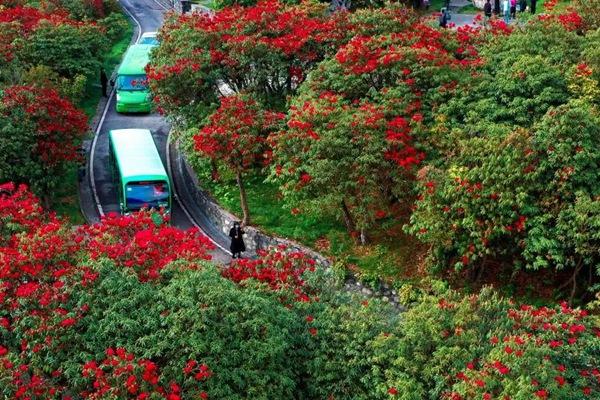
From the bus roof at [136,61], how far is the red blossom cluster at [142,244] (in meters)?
20.7

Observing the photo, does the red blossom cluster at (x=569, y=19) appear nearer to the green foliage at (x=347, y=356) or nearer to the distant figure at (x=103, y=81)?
the green foliage at (x=347, y=356)

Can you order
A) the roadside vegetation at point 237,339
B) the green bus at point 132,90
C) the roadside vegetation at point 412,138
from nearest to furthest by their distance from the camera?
the roadside vegetation at point 237,339, the roadside vegetation at point 412,138, the green bus at point 132,90

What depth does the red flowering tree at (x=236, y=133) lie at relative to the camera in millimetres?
26016

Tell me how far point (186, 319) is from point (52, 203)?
16.8 m

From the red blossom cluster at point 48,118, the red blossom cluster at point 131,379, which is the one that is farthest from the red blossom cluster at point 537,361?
the red blossom cluster at point 48,118

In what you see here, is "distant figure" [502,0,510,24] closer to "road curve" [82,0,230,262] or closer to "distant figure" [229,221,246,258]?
"road curve" [82,0,230,262]

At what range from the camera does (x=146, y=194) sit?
28.4 meters

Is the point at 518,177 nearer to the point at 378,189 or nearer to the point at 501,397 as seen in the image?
the point at 378,189

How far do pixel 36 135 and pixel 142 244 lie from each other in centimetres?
1279

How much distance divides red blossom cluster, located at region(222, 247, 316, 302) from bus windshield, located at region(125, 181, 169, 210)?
10.2 meters

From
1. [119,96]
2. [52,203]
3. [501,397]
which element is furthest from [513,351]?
[119,96]

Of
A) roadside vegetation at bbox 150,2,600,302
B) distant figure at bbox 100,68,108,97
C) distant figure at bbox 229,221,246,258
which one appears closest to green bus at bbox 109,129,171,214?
roadside vegetation at bbox 150,2,600,302

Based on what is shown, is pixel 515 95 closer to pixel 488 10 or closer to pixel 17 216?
pixel 17 216

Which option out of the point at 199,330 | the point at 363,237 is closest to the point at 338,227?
the point at 363,237
